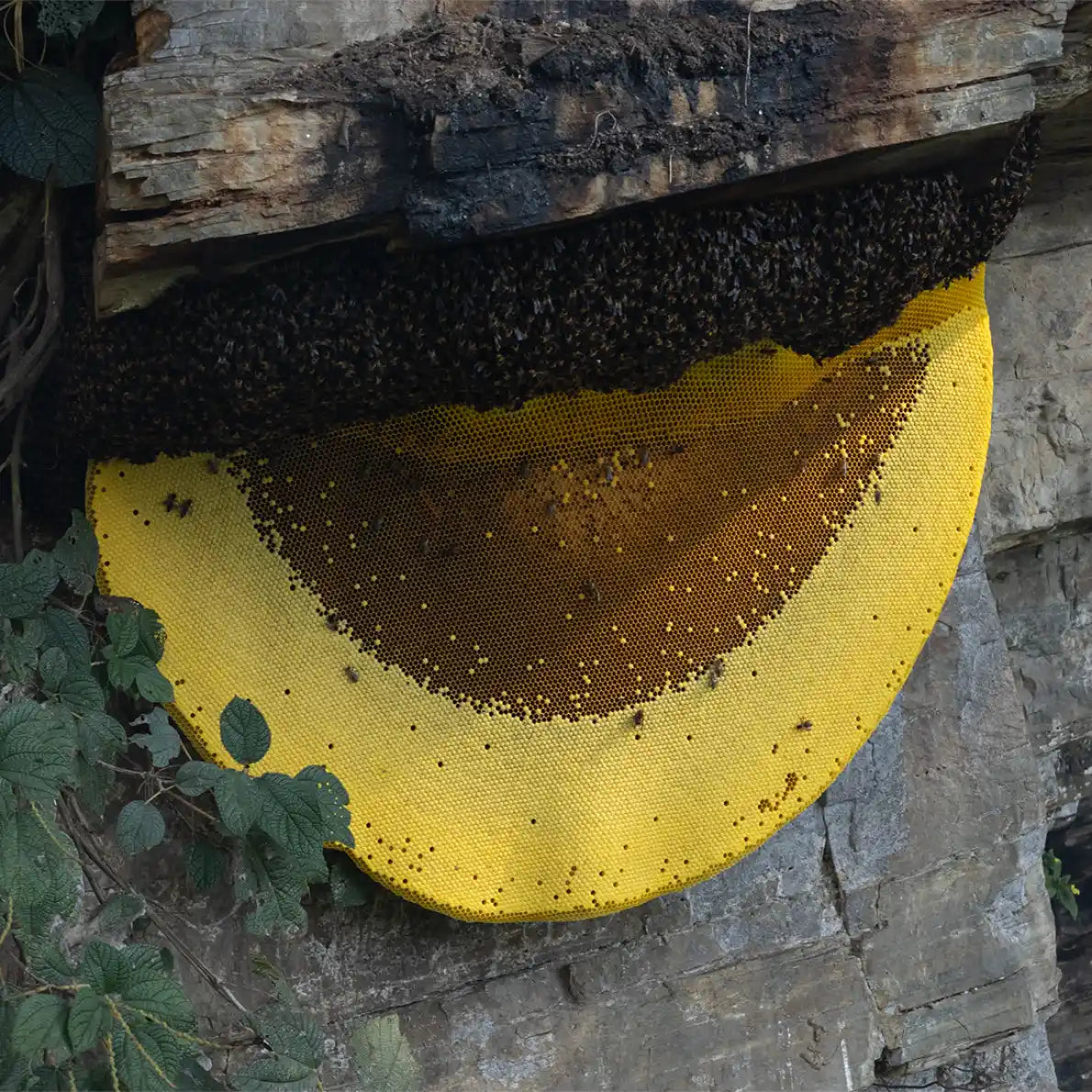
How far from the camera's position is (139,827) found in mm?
1491

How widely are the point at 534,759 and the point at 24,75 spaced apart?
1.10 metres

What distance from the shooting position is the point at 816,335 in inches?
67.9

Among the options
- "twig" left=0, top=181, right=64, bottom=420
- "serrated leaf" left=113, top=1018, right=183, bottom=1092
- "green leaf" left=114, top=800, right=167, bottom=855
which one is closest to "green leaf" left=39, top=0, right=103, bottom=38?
"twig" left=0, top=181, right=64, bottom=420

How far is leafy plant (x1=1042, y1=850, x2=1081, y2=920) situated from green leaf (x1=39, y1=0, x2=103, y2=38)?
8.86 ft

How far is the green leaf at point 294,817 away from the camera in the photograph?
4.93ft

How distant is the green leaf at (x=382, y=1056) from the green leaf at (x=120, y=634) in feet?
1.95

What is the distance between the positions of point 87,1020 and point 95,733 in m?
0.34

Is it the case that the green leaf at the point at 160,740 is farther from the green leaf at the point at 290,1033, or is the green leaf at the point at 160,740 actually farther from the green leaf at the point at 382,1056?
the green leaf at the point at 382,1056

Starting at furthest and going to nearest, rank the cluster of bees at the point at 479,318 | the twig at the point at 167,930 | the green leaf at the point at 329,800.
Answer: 1. the twig at the point at 167,930
2. the green leaf at the point at 329,800
3. the cluster of bees at the point at 479,318

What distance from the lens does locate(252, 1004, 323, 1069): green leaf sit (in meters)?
1.57

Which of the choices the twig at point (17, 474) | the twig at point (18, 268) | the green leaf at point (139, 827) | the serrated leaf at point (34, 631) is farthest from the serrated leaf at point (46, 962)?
A: the twig at point (18, 268)

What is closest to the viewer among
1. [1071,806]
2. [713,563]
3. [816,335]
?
[816,335]

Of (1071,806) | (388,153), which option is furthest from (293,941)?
(1071,806)

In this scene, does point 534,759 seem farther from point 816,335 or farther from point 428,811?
point 816,335
